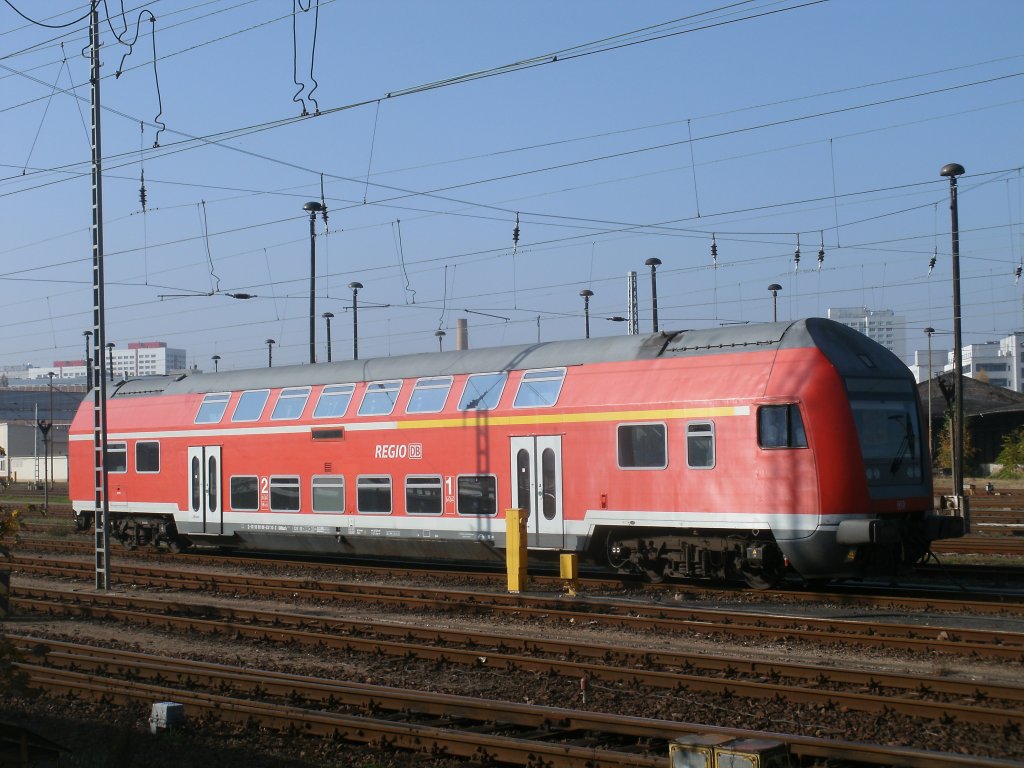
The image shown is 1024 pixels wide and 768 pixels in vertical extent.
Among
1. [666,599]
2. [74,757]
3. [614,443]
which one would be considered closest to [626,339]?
[614,443]

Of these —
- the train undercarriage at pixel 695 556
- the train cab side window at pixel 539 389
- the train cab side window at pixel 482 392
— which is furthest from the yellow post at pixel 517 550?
the train cab side window at pixel 482 392

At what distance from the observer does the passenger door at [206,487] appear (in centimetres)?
2361

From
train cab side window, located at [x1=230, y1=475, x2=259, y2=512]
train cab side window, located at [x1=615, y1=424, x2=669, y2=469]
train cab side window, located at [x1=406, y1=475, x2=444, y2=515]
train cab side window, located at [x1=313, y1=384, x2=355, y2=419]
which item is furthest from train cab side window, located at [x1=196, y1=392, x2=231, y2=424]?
train cab side window, located at [x1=615, y1=424, x2=669, y2=469]

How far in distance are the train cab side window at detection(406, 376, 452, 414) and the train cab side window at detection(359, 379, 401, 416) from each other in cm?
46

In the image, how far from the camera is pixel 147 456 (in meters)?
→ 25.1

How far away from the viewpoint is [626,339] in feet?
59.5

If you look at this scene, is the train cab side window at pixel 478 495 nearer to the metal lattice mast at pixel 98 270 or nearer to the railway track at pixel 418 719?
the metal lattice mast at pixel 98 270

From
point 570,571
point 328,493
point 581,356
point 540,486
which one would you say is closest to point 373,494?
point 328,493

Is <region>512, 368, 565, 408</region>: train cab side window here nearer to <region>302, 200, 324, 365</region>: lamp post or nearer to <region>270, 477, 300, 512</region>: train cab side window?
<region>270, 477, 300, 512</region>: train cab side window

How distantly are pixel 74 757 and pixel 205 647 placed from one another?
544cm

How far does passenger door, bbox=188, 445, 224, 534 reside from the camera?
23609 millimetres

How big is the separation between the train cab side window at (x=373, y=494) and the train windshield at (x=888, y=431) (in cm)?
877

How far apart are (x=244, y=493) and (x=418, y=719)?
46.4 feet

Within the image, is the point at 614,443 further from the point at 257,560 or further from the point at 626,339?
the point at 257,560
